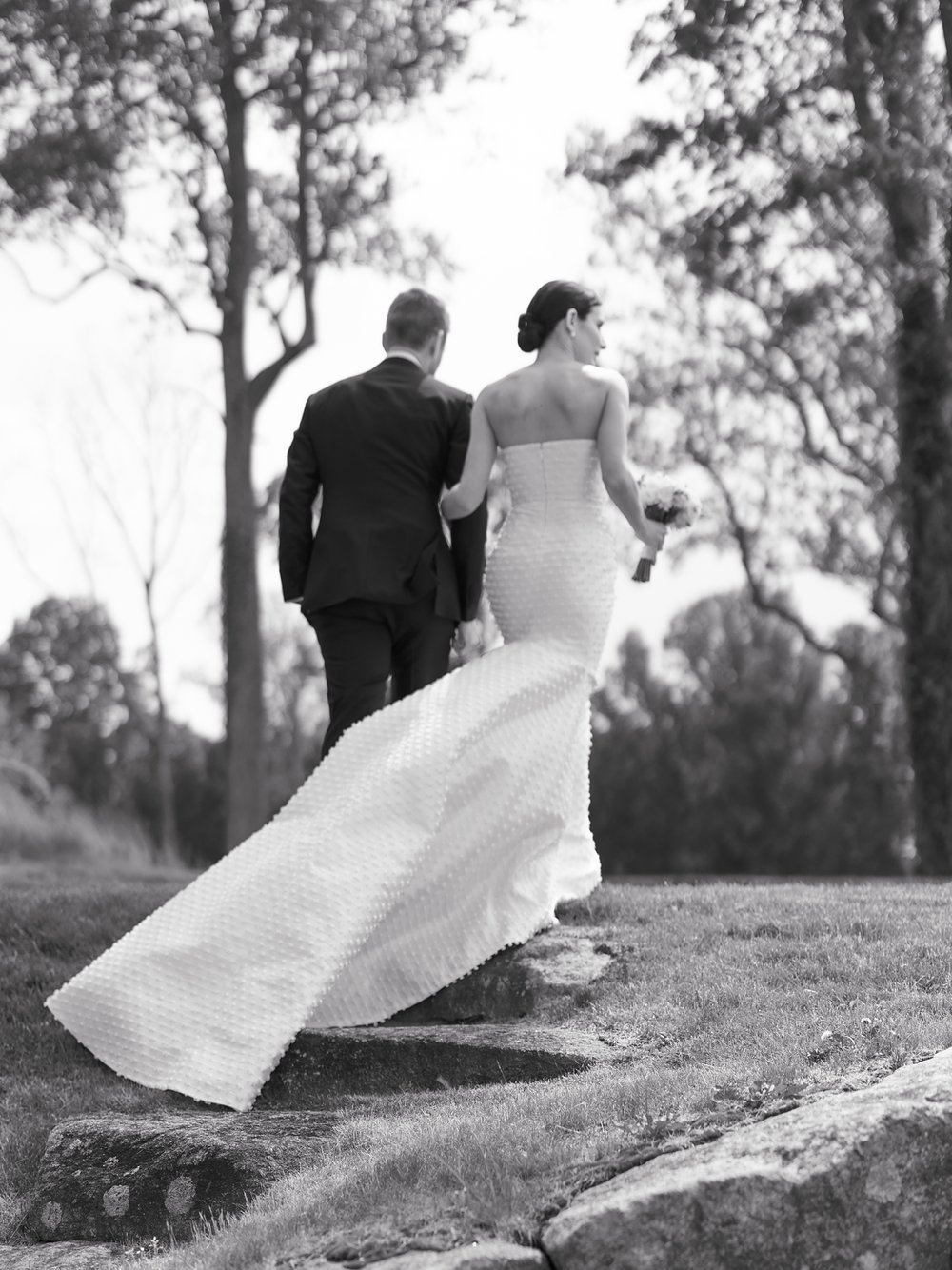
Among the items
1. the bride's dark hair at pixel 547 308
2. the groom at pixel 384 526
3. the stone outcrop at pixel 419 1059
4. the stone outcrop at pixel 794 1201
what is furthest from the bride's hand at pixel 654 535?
the stone outcrop at pixel 794 1201

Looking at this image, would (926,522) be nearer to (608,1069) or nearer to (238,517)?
(238,517)

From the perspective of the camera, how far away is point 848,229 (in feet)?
53.2

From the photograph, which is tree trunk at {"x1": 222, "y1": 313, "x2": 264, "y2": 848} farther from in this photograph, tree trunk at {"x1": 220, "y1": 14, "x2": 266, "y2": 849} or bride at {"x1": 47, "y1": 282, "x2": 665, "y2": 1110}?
bride at {"x1": 47, "y1": 282, "x2": 665, "y2": 1110}

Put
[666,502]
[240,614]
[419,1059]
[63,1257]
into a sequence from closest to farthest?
[63,1257], [419,1059], [666,502], [240,614]

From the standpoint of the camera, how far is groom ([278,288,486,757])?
7.51m

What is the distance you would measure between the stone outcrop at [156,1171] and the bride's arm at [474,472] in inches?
121

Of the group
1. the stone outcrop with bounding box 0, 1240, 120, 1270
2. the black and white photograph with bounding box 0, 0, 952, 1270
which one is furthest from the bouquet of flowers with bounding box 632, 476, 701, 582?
the stone outcrop with bounding box 0, 1240, 120, 1270

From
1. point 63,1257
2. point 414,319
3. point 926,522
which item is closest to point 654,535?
point 414,319

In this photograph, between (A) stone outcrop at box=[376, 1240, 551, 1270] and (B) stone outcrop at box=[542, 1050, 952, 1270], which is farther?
(B) stone outcrop at box=[542, 1050, 952, 1270]

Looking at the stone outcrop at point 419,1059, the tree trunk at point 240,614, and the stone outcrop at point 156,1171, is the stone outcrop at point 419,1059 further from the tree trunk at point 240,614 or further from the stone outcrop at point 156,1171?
the tree trunk at point 240,614

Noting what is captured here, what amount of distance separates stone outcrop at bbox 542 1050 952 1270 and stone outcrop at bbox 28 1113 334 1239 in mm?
1288

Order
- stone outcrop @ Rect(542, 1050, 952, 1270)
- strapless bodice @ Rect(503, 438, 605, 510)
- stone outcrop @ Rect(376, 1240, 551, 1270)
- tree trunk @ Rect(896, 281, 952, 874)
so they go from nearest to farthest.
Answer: stone outcrop @ Rect(376, 1240, 551, 1270), stone outcrop @ Rect(542, 1050, 952, 1270), strapless bodice @ Rect(503, 438, 605, 510), tree trunk @ Rect(896, 281, 952, 874)

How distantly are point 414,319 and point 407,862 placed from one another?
8.92 ft

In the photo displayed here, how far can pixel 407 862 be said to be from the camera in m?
6.64
